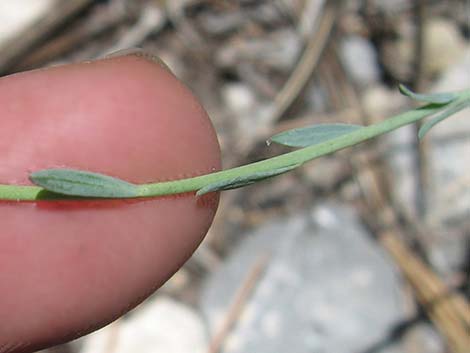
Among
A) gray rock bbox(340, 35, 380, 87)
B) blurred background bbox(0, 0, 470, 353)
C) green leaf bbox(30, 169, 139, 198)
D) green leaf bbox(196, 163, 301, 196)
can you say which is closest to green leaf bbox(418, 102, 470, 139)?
green leaf bbox(196, 163, 301, 196)

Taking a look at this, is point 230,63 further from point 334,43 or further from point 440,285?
point 440,285

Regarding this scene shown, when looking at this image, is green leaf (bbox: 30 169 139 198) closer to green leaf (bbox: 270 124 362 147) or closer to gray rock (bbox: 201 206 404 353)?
green leaf (bbox: 270 124 362 147)

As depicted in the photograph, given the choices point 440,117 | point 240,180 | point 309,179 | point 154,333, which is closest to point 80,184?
point 240,180

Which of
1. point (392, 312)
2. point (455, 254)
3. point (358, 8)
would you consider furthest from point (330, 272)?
point (358, 8)

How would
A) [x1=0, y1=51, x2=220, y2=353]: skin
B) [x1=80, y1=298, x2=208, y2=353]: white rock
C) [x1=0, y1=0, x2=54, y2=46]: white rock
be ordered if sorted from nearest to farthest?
[x1=0, y1=51, x2=220, y2=353]: skin → [x1=80, y1=298, x2=208, y2=353]: white rock → [x1=0, y1=0, x2=54, y2=46]: white rock

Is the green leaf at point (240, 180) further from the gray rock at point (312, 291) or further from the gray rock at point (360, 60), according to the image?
the gray rock at point (360, 60)

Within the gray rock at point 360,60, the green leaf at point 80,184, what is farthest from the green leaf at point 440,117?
the gray rock at point 360,60
